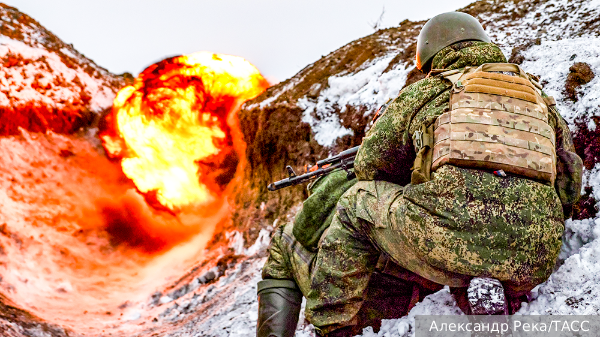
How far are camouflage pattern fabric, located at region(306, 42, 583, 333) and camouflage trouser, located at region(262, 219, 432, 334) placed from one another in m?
0.22

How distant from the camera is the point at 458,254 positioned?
3076mm

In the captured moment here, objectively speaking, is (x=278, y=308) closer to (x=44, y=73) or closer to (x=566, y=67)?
(x=566, y=67)

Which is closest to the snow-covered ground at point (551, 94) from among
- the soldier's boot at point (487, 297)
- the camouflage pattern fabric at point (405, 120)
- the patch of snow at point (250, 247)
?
the soldier's boot at point (487, 297)

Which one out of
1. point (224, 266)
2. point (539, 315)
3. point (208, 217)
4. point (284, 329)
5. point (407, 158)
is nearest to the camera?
point (539, 315)

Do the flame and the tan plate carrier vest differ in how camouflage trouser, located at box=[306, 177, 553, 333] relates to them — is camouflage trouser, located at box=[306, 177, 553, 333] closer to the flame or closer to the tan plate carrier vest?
the tan plate carrier vest

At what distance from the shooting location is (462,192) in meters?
3.07

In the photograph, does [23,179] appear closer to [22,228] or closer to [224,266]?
[22,228]

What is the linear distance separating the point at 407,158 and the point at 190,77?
27.2ft

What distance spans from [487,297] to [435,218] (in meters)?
0.52

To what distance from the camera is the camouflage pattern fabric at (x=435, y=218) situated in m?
3.05

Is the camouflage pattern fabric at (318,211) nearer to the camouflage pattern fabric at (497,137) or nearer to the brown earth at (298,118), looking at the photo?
the camouflage pattern fabric at (497,137)

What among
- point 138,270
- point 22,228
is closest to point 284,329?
point 138,270

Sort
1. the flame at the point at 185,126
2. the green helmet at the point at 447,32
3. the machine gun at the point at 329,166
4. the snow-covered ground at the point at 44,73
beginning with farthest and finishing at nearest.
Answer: the snow-covered ground at the point at 44,73, the flame at the point at 185,126, the machine gun at the point at 329,166, the green helmet at the point at 447,32

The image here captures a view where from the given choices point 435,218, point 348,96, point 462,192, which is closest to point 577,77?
point 462,192
